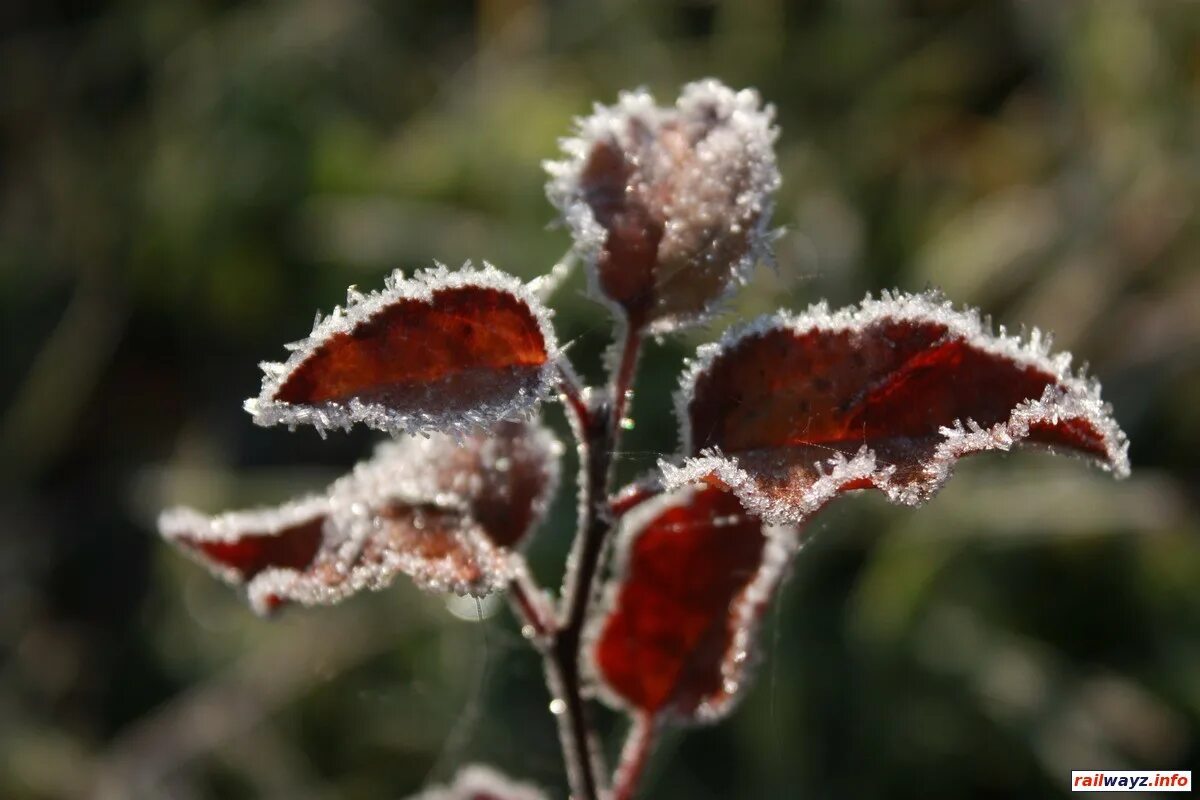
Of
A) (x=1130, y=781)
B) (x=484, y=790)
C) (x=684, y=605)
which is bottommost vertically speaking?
(x=484, y=790)

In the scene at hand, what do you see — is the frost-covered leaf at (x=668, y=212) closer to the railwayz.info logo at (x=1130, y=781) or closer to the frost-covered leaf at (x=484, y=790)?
the frost-covered leaf at (x=484, y=790)

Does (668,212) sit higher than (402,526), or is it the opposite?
(668,212)

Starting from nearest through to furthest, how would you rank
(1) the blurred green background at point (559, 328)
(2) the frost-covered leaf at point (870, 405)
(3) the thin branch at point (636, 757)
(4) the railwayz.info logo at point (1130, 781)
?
(2) the frost-covered leaf at point (870, 405) → (3) the thin branch at point (636, 757) → (4) the railwayz.info logo at point (1130, 781) → (1) the blurred green background at point (559, 328)

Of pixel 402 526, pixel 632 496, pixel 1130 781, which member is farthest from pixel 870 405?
pixel 1130 781

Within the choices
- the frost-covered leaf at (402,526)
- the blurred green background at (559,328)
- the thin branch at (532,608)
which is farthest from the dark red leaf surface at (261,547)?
the blurred green background at (559,328)

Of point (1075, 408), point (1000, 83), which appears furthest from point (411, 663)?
point (1000, 83)

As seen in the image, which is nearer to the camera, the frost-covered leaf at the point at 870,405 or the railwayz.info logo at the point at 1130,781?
the frost-covered leaf at the point at 870,405

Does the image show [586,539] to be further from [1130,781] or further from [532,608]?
[1130,781]

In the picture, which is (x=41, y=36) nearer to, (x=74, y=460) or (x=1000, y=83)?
(x=74, y=460)
